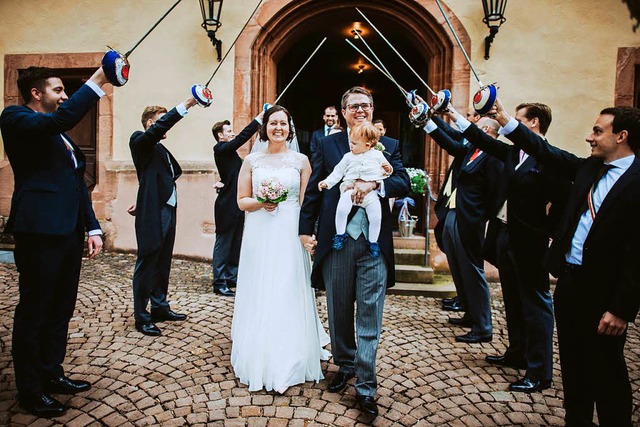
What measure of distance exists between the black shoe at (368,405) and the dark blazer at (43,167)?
220 cm

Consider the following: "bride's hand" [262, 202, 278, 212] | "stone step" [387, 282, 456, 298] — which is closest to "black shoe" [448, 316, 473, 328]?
"stone step" [387, 282, 456, 298]

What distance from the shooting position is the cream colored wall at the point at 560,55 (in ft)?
22.2

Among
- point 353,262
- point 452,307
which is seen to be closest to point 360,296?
point 353,262

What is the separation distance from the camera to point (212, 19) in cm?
694

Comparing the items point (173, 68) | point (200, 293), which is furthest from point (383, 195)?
point (173, 68)

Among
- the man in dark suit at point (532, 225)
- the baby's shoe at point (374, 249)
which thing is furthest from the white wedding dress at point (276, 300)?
the man in dark suit at point (532, 225)

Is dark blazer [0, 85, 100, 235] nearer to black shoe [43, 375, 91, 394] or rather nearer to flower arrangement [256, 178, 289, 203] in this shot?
black shoe [43, 375, 91, 394]

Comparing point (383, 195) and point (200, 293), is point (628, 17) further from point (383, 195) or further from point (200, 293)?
point (200, 293)

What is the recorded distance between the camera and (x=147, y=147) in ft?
13.6

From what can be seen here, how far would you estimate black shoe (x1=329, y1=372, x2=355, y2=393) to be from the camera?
316cm

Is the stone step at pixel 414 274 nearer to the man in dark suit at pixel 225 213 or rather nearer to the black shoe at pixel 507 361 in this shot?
the man in dark suit at pixel 225 213

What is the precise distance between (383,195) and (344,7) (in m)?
5.45

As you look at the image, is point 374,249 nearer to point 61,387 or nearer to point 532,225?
point 532,225

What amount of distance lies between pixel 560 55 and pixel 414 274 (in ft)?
13.4
